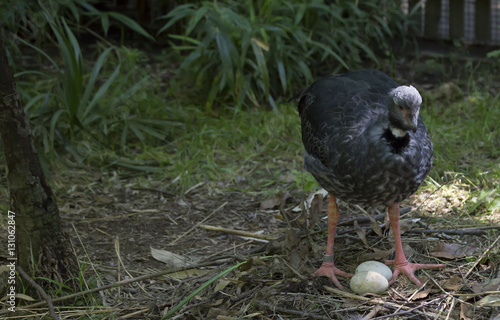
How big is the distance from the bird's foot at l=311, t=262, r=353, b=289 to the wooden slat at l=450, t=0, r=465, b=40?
4.54 meters

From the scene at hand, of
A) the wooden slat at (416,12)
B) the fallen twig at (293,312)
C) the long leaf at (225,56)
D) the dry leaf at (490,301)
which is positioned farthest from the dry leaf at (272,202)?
the wooden slat at (416,12)

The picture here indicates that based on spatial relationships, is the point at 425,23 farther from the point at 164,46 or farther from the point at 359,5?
the point at 164,46

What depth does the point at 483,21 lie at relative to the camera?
21.4ft

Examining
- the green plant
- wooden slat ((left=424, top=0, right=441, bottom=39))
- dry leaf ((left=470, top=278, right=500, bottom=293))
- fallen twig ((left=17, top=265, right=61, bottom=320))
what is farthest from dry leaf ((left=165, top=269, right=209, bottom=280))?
wooden slat ((left=424, top=0, right=441, bottom=39))

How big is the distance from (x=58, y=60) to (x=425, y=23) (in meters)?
3.93

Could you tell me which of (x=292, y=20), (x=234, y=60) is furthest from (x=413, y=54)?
(x=234, y=60)

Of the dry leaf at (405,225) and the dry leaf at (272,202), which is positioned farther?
the dry leaf at (272,202)

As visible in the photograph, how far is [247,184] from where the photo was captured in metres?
4.19

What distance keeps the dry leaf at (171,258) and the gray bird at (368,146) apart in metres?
0.75

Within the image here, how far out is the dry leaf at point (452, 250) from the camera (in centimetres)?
289

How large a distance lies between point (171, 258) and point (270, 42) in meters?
2.67

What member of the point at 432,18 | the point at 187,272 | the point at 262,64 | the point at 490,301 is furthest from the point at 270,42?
the point at 490,301

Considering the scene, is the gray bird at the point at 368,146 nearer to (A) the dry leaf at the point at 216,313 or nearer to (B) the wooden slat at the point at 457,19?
(A) the dry leaf at the point at 216,313

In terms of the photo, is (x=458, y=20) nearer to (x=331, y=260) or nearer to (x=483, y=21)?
(x=483, y=21)
